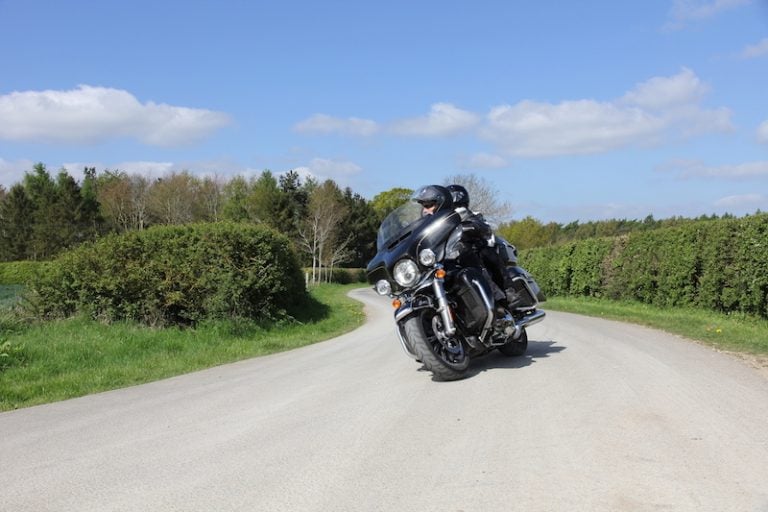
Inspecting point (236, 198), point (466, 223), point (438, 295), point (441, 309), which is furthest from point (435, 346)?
point (236, 198)

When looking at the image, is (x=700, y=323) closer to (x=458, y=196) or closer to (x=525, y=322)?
(x=525, y=322)

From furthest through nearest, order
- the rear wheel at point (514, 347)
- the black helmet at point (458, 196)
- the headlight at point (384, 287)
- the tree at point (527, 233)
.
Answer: the tree at point (527, 233)
the rear wheel at point (514, 347)
the black helmet at point (458, 196)
the headlight at point (384, 287)

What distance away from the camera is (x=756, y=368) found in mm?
7703

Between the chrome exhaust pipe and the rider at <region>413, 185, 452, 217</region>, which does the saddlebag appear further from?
the rider at <region>413, 185, 452, 217</region>

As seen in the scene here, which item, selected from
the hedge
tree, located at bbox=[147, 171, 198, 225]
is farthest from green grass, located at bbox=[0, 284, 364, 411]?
tree, located at bbox=[147, 171, 198, 225]

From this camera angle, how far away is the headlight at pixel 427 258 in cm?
693

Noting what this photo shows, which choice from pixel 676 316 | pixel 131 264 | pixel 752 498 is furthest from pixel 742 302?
pixel 131 264

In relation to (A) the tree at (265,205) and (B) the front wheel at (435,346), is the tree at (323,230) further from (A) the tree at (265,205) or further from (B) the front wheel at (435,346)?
(B) the front wheel at (435,346)

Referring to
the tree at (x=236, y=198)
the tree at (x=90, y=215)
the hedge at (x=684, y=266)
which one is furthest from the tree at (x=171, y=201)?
the hedge at (x=684, y=266)

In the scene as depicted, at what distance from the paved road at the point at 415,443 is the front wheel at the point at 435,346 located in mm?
205

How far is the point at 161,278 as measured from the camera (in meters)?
14.2

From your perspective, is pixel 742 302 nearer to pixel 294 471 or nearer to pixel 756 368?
pixel 756 368

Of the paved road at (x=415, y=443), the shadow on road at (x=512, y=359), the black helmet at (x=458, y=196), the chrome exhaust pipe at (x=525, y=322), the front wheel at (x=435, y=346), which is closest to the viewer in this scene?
the paved road at (x=415, y=443)

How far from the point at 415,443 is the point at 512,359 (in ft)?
12.6
